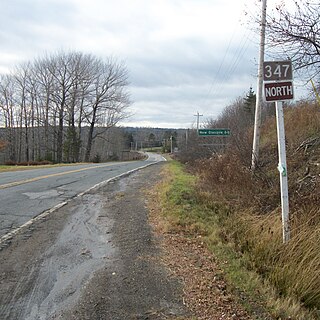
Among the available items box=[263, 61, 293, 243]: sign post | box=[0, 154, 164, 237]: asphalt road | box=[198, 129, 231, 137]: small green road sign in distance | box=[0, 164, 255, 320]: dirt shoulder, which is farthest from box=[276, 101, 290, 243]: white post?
box=[198, 129, 231, 137]: small green road sign in distance

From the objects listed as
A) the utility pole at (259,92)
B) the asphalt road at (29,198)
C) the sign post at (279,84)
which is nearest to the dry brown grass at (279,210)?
the utility pole at (259,92)

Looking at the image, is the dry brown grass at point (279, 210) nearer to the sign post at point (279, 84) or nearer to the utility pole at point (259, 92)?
the utility pole at point (259, 92)

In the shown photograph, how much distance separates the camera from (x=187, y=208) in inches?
303

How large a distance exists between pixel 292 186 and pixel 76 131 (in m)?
47.4

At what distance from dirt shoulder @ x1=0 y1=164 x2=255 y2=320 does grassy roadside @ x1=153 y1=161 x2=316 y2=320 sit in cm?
15

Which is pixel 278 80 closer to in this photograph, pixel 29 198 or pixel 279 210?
pixel 279 210

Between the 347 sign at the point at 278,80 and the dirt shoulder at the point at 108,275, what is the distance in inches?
100

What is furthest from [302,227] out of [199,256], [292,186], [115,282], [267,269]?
[115,282]

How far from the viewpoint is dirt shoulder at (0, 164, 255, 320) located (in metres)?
3.34

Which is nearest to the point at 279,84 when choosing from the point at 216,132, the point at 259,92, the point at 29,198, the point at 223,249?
the point at 223,249

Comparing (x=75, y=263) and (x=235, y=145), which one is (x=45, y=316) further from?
(x=235, y=145)

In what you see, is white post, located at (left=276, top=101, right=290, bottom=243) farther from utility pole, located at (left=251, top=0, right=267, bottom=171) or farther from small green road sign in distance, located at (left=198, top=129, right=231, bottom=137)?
small green road sign in distance, located at (left=198, top=129, right=231, bottom=137)

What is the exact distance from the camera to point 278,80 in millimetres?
4906

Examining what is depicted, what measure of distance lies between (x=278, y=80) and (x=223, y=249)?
8.65ft
